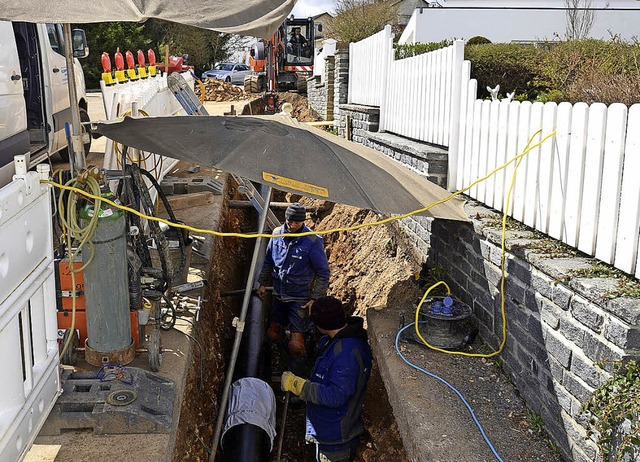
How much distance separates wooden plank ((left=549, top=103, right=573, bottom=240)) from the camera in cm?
403

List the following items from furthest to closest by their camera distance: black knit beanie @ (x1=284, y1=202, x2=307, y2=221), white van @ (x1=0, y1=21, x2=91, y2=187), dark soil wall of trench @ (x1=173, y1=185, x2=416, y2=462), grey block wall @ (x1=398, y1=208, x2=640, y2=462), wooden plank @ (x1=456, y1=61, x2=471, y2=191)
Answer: black knit beanie @ (x1=284, y1=202, x2=307, y2=221), white van @ (x1=0, y1=21, x2=91, y2=187), wooden plank @ (x1=456, y1=61, x2=471, y2=191), dark soil wall of trench @ (x1=173, y1=185, x2=416, y2=462), grey block wall @ (x1=398, y1=208, x2=640, y2=462)

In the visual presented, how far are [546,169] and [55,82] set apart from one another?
667cm

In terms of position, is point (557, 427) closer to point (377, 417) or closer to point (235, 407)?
point (377, 417)

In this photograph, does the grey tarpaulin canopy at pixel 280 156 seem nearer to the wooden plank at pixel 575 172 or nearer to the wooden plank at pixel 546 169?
the wooden plank at pixel 546 169

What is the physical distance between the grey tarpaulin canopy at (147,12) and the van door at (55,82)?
16.1 feet

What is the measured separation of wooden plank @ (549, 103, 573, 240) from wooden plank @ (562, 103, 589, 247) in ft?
0.16

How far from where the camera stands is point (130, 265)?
4.38 m

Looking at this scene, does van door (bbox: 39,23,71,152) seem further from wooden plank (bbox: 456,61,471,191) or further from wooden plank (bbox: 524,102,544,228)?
wooden plank (bbox: 524,102,544,228)

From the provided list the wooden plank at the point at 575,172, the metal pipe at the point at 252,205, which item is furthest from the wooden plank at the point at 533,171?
the metal pipe at the point at 252,205

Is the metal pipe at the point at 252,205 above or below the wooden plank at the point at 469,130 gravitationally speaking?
below

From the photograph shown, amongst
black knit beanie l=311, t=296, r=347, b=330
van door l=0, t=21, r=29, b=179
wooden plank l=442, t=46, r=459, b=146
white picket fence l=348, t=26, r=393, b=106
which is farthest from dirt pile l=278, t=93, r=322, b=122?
black knit beanie l=311, t=296, r=347, b=330

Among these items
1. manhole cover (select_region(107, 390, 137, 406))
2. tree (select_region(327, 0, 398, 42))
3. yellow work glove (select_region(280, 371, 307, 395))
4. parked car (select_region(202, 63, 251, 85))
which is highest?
tree (select_region(327, 0, 398, 42))

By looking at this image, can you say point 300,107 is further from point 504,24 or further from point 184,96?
point 184,96

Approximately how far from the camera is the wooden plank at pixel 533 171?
4.41m
